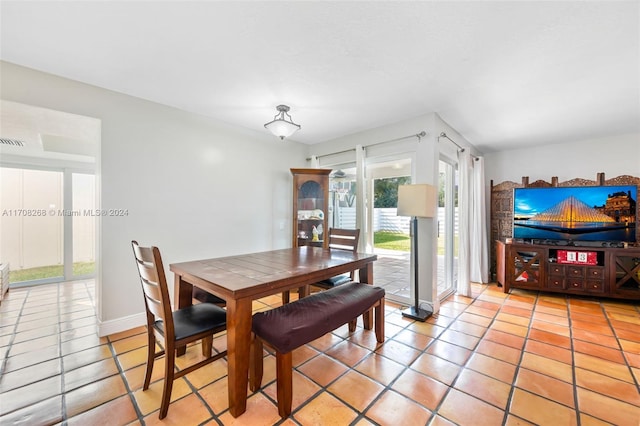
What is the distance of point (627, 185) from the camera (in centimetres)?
357

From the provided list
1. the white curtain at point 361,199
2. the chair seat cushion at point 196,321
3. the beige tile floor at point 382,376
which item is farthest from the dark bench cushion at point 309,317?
the white curtain at point 361,199

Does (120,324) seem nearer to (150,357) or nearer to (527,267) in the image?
(150,357)

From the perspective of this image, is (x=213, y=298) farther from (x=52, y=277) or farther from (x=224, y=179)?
(x=52, y=277)

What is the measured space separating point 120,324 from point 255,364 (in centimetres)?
179

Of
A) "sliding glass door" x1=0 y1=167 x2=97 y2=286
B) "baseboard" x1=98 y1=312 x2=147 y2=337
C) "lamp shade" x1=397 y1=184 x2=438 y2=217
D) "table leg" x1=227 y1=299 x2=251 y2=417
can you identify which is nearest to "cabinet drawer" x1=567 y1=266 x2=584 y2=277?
"lamp shade" x1=397 y1=184 x2=438 y2=217

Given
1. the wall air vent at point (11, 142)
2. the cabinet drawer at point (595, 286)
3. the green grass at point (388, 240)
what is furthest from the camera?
the green grass at point (388, 240)

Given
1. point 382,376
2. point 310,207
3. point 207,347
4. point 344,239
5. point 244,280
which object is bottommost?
point 382,376

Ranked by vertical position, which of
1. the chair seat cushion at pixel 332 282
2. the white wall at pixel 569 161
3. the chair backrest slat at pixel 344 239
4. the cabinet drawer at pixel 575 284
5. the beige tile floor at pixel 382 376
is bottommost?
the beige tile floor at pixel 382 376

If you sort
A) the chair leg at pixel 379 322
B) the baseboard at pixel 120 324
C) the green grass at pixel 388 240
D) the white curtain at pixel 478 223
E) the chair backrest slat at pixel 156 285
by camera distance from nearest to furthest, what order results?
the chair backrest slat at pixel 156 285 < the chair leg at pixel 379 322 < the baseboard at pixel 120 324 < the green grass at pixel 388 240 < the white curtain at pixel 478 223

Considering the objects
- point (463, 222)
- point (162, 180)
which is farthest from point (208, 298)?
point (463, 222)

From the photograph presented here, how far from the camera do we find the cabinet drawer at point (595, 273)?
3.36 m

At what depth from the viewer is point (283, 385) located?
1.48 metres

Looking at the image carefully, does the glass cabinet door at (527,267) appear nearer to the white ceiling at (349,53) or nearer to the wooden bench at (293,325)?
the white ceiling at (349,53)

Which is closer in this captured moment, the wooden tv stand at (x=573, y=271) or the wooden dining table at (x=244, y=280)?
the wooden dining table at (x=244, y=280)
